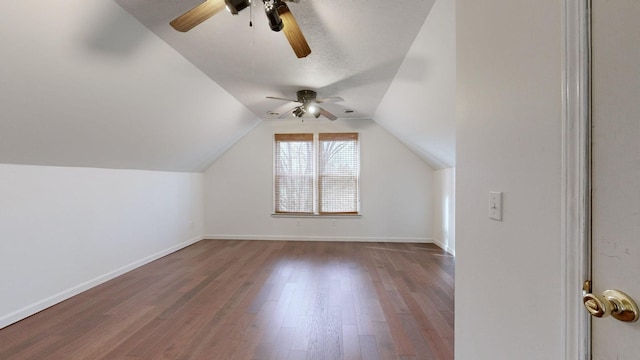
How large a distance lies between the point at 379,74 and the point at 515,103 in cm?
220

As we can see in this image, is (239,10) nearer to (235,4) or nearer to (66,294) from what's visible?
(235,4)

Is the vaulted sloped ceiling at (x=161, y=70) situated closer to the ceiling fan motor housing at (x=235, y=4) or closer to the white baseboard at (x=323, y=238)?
the ceiling fan motor housing at (x=235, y=4)

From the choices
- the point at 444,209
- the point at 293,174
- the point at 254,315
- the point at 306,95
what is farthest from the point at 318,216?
the point at 254,315

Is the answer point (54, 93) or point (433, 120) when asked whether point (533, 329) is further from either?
point (54, 93)

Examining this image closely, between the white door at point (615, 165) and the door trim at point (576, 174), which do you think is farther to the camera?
the door trim at point (576, 174)

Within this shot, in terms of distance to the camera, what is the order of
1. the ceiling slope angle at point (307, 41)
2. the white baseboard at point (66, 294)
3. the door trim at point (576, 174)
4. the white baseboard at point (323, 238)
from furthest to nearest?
the white baseboard at point (323, 238), the white baseboard at point (66, 294), the ceiling slope angle at point (307, 41), the door trim at point (576, 174)

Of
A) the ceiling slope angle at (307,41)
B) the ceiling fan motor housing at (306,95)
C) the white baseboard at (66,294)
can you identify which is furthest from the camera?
the ceiling fan motor housing at (306,95)

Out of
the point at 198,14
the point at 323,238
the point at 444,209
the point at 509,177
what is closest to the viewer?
the point at 509,177

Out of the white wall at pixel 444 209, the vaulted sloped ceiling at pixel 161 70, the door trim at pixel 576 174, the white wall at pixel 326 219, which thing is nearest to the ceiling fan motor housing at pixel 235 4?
the vaulted sloped ceiling at pixel 161 70

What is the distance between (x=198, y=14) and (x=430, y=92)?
6.99 ft

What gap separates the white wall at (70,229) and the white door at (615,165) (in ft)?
11.9

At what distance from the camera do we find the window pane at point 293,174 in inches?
212

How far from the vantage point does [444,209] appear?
457 cm

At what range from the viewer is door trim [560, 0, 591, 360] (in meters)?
0.67
